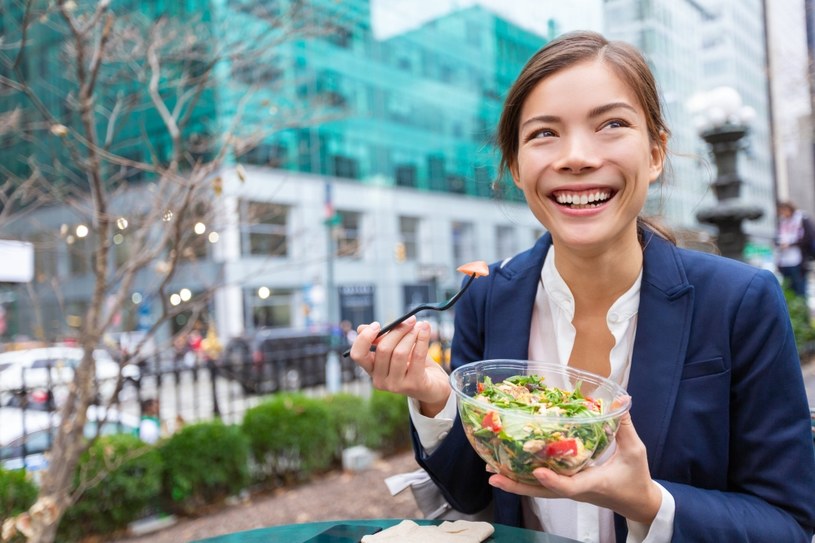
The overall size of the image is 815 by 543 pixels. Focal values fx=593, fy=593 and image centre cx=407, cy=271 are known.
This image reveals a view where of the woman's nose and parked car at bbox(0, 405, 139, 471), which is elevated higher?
the woman's nose

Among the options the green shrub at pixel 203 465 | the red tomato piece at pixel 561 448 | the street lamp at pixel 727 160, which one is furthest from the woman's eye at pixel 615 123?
the street lamp at pixel 727 160

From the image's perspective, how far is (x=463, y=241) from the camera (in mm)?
30922

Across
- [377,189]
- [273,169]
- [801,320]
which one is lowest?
[801,320]

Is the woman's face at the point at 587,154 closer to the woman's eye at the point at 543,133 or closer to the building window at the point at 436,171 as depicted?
the woman's eye at the point at 543,133

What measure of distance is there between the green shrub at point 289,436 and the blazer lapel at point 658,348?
4.63 metres

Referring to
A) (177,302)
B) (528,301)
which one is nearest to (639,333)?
(528,301)

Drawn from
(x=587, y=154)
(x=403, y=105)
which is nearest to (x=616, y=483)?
(x=587, y=154)

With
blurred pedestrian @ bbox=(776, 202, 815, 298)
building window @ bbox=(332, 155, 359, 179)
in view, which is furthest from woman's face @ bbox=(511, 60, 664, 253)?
building window @ bbox=(332, 155, 359, 179)

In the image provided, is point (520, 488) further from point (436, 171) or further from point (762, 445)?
point (436, 171)

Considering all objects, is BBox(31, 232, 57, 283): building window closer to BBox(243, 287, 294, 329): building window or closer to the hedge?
the hedge

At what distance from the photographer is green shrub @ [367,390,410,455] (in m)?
6.44

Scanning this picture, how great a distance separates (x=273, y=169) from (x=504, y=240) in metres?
15.4

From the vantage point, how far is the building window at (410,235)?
95.5 feet

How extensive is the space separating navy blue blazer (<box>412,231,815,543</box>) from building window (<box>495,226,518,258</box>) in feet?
99.0
